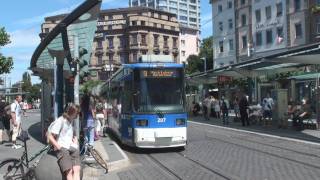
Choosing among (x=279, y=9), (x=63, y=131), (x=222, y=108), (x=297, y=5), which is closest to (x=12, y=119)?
(x=63, y=131)

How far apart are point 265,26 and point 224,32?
1242 cm

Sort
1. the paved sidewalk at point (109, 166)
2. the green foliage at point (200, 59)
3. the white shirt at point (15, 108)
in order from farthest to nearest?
the green foliage at point (200, 59) < the white shirt at point (15, 108) < the paved sidewalk at point (109, 166)

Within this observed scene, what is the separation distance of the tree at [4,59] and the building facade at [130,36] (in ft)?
311

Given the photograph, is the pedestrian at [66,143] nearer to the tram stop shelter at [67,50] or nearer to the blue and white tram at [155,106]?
the tram stop shelter at [67,50]

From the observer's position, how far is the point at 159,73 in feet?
61.8

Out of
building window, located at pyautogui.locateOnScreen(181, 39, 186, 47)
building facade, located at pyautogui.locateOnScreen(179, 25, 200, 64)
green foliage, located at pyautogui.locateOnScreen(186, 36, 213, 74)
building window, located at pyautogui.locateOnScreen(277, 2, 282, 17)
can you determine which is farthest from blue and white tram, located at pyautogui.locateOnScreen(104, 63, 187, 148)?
building window, located at pyautogui.locateOnScreen(181, 39, 186, 47)

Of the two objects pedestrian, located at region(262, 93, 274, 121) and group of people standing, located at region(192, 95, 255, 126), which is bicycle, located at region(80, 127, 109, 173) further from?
group of people standing, located at region(192, 95, 255, 126)

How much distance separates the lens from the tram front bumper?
18.1 meters

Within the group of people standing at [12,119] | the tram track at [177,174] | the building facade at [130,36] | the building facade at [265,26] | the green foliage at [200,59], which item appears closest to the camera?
the tram track at [177,174]

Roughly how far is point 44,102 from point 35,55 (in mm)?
5524

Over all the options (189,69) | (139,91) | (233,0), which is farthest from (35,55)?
(189,69)

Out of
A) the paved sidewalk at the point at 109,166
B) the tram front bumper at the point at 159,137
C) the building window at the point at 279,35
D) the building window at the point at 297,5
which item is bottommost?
the paved sidewalk at the point at 109,166

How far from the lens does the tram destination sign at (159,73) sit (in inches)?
737

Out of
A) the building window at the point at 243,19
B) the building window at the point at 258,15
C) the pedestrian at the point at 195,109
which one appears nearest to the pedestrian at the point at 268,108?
the pedestrian at the point at 195,109
